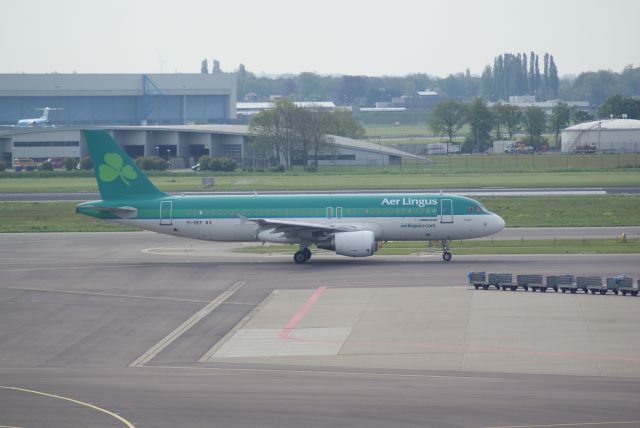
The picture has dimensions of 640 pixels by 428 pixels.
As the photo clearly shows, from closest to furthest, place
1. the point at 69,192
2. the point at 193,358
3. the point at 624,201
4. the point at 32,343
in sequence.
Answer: the point at 193,358 → the point at 32,343 → the point at 624,201 → the point at 69,192

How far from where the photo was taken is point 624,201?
80688mm

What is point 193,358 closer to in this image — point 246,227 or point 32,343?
point 32,343

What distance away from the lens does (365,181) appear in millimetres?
108188

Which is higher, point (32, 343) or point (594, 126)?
point (594, 126)

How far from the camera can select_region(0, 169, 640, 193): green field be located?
99.9 metres

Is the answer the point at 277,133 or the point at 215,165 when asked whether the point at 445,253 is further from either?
the point at 277,133

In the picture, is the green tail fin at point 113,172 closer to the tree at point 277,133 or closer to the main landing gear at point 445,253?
the main landing gear at point 445,253

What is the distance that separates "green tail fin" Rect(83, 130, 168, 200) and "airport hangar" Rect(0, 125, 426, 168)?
274ft

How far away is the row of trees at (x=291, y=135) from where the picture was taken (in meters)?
140

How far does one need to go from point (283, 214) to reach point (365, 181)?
179ft

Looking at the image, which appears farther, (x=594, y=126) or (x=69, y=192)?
(x=594, y=126)

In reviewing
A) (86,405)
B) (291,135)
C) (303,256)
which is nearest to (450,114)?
(291,135)

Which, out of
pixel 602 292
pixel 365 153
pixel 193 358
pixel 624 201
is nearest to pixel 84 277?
pixel 193 358

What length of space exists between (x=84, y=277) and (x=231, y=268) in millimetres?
8239
